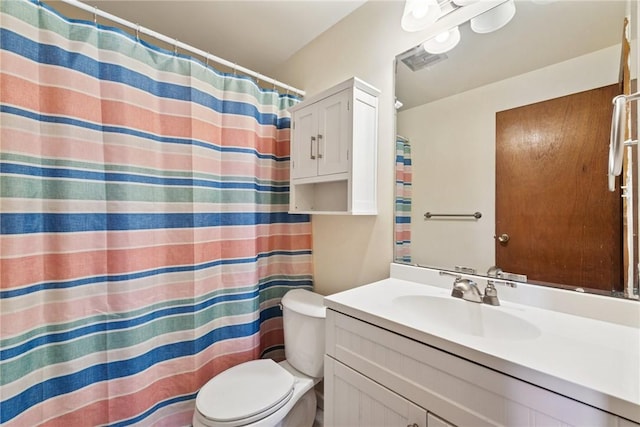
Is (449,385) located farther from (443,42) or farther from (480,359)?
(443,42)

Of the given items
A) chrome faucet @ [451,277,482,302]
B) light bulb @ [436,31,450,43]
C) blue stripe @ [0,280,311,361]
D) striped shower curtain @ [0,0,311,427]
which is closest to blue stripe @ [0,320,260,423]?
striped shower curtain @ [0,0,311,427]

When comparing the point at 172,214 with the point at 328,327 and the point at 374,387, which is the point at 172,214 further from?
the point at 374,387

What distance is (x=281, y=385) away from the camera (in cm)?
119

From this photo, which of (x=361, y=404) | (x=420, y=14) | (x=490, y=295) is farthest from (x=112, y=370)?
(x=420, y=14)

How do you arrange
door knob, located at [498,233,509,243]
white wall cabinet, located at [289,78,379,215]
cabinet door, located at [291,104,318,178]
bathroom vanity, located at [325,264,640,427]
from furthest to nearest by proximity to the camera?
cabinet door, located at [291,104,318,178], white wall cabinet, located at [289,78,379,215], door knob, located at [498,233,509,243], bathroom vanity, located at [325,264,640,427]

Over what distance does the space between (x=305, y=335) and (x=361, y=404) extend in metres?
0.49

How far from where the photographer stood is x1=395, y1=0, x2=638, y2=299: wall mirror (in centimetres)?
83

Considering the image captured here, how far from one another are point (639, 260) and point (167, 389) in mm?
1897

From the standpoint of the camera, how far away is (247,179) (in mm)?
1491

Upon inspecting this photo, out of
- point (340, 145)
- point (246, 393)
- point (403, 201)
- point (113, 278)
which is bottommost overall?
point (246, 393)

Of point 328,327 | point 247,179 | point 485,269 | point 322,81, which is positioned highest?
point 322,81

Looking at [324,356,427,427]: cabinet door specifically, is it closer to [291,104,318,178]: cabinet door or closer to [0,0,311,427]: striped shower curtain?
[0,0,311,427]: striped shower curtain

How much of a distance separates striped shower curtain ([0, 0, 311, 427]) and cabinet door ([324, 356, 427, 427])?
688 mm

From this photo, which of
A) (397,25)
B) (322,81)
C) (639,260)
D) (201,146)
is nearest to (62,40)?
(201,146)
